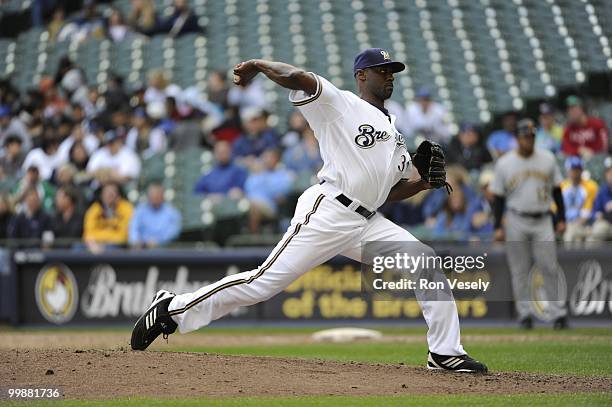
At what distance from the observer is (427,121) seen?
15.1 meters

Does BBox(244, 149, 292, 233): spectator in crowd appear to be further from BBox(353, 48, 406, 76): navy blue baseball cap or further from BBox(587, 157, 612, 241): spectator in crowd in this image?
BBox(353, 48, 406, 76): navy blue baseball cap

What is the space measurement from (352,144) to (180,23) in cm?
1330

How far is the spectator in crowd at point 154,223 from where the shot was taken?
13.7 metres

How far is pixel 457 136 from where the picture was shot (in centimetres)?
1466

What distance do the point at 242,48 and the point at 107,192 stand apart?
18.8 feet

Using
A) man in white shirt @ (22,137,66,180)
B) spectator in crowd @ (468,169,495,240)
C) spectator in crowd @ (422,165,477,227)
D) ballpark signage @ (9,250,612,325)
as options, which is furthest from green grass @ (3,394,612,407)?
man in white shirt @ (22,137,66,180)

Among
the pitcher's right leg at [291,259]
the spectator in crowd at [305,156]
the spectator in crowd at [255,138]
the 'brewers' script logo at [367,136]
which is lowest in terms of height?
the pitcher's right leg at [291,259]

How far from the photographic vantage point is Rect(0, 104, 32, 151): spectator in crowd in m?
17.1

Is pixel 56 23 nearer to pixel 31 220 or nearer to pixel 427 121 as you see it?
pixel 31 220

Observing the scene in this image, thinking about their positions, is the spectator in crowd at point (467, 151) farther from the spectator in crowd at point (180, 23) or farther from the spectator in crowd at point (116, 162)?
the spectator in crowd at point (180, 23)

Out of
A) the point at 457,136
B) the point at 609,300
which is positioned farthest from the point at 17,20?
the point at 609,300

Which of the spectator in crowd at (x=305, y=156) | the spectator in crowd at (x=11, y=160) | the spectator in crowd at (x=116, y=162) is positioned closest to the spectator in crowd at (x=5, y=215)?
the spectator in crowd at (x=116, y=162)

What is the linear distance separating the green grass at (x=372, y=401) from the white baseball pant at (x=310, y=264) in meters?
0.87

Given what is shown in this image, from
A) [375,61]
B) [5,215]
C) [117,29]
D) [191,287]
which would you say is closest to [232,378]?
[375,61]
